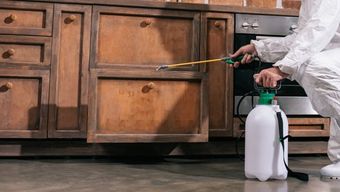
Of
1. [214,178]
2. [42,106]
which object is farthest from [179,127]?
[42,106]

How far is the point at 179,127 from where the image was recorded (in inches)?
76.3

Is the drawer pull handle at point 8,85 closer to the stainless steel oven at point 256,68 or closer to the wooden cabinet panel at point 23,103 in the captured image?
the wooden cabinet panel at point 23,103

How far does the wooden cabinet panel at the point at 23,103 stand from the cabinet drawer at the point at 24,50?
2.0 inches

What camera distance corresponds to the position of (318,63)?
1.50 meters

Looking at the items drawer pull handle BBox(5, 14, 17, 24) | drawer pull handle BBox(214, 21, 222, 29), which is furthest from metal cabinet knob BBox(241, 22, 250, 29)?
drawer pull handle BBox(5, 14, 17, 24)

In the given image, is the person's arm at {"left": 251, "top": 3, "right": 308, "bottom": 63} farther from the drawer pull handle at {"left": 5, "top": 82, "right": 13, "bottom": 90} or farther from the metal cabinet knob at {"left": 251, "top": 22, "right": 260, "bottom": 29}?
the drawer pull handle at {"left": 5, "top": 82, "right": 13, "bottom": 90}

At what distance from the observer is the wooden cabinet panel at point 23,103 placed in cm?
192

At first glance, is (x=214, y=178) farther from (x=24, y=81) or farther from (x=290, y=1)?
(x=290, y=1)

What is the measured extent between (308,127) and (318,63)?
0.79 m

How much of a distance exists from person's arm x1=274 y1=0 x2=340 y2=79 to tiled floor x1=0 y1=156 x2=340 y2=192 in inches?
16.3

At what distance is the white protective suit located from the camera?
56.4 inches

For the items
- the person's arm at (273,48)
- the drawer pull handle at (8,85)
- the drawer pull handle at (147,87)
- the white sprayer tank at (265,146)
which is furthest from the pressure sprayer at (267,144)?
the drawer pull handle at (8,85)

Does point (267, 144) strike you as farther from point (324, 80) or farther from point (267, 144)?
point (324, 80)

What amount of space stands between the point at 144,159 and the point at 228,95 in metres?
0.52
